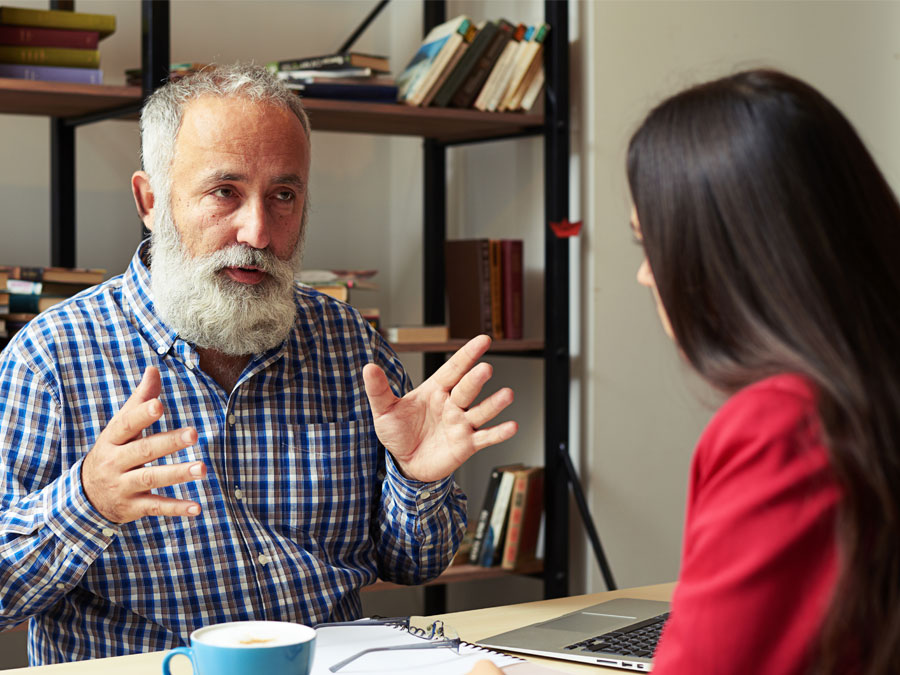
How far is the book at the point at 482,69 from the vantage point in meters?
2.63

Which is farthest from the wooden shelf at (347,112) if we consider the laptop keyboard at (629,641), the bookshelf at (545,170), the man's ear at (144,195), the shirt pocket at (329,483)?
the laptop keyboard at (629,641)

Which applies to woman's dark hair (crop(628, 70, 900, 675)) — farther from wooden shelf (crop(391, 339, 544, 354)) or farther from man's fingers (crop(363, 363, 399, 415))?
wooden shelf (crop(391, 339, 544, 354))

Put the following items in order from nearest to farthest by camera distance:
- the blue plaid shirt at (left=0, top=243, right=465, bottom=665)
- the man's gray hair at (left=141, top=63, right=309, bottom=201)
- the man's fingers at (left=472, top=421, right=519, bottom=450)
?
the man's fingers at (left=472, top=421, right=519, bottom=450), the blue plaid shirt at (left=0, top=243, right=465, bottom=665), the man's gray hair at (left=141, top=63, right=309, bottom=201)

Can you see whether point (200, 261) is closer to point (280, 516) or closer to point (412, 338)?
point (280, 516)

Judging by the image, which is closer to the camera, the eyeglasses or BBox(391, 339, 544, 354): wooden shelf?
the eyeglasses

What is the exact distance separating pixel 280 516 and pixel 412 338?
1163mm

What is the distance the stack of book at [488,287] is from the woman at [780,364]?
195 cm

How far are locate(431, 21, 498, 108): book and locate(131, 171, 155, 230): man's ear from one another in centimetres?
114

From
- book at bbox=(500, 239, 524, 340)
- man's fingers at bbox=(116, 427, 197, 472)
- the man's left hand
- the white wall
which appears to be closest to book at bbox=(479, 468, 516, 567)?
the white wall

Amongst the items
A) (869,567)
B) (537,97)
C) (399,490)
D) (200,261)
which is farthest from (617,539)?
(869,567)

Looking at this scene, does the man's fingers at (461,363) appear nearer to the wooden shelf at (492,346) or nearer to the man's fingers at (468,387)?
the man's fingers at (468,387)

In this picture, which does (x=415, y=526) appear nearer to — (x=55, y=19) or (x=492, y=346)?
(x=492, y=346)

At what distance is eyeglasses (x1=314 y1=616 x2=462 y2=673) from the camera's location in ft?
3.59

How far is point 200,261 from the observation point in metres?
1.53
